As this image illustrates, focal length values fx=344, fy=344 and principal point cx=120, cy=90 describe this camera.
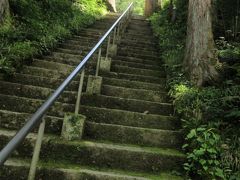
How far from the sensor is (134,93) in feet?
20.0

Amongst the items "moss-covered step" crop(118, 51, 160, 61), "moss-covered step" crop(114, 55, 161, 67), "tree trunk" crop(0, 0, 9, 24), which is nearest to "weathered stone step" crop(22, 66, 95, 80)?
"tree trunk" crop(0, 0, 9, 24)

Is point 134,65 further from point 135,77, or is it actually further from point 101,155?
point 101,155

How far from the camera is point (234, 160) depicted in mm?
4047

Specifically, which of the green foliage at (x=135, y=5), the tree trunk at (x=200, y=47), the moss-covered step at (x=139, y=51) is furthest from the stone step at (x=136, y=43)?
the green foliage at (x=135, y=5)

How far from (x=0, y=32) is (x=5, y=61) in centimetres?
135

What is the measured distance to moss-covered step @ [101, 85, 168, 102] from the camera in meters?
6.04

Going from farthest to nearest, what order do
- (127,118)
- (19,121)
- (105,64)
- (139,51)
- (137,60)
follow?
(139,51), (137,60), (105,64), (127,118), (19,121)

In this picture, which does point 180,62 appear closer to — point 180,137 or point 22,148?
point 180,137

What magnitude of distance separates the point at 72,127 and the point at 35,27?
479cm

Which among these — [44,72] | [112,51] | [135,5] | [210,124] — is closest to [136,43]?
[112,51]

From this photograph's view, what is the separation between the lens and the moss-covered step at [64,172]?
365cm

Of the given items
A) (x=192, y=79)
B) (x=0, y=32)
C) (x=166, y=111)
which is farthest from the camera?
(x=0, y=32)

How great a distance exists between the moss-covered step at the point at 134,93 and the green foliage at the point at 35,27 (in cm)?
169

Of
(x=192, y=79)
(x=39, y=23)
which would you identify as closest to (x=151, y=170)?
(x=192, y=79)
